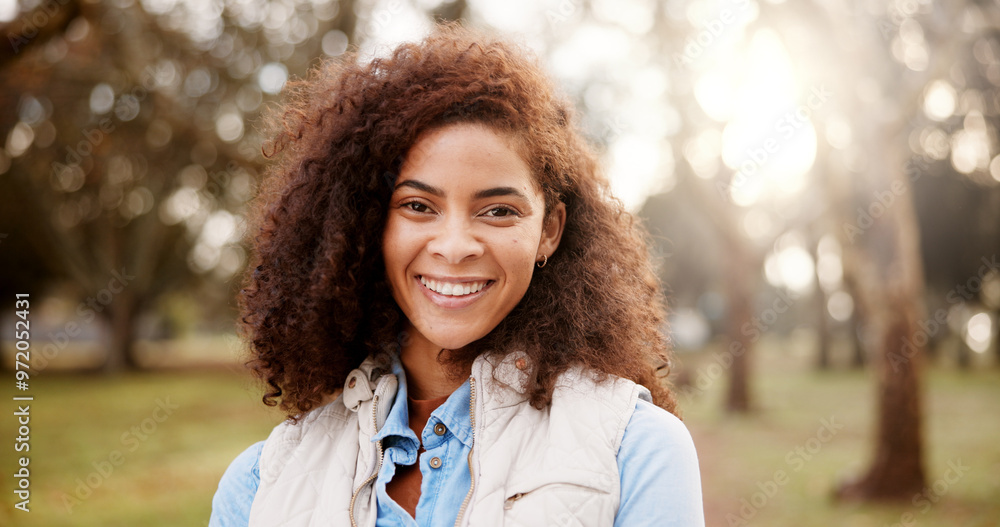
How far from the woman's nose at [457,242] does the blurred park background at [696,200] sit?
647mm

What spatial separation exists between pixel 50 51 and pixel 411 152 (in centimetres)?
1071

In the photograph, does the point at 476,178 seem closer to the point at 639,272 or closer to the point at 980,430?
the point at 639,272

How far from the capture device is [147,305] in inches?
1125

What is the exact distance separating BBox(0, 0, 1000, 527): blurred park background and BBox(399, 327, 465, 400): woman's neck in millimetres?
847

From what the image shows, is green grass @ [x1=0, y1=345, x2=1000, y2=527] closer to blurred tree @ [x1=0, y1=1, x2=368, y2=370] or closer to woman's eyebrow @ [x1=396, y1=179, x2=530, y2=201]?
woman's eyebrow @ [x1=396, y1=179, x2=530, y2=201]

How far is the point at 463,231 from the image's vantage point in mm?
1777

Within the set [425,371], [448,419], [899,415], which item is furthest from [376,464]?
[899,415]

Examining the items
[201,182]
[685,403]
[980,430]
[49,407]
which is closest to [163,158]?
[201,182]

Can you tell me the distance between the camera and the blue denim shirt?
5.08 ft

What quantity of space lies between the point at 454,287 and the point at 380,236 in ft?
1.11

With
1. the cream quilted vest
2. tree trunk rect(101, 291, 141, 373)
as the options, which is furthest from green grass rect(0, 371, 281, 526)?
tree trunk rect(101, 291, 141, 373)

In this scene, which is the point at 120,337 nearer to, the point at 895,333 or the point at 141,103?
the point at 141,103

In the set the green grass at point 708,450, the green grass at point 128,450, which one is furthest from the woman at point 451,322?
the green grass at point 128,450

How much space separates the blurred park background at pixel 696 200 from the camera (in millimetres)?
7215
